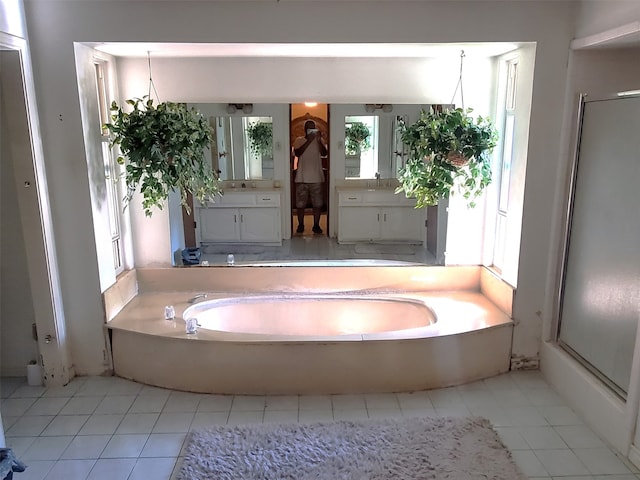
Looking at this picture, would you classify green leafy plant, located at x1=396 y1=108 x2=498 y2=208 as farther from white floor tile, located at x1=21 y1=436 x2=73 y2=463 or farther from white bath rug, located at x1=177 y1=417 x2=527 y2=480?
white floor tile, located at x1=21 y1=436 x2=73 y2=463

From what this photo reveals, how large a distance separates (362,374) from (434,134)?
4.81 feet

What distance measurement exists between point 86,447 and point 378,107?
8.55 ft

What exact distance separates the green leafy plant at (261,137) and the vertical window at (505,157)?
1545 millimetres

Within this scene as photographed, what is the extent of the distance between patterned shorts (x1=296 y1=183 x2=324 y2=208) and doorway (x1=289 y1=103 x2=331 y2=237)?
2 centimetres

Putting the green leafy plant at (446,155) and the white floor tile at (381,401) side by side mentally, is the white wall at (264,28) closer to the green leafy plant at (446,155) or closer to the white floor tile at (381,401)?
the green leafy plant at (446,155)

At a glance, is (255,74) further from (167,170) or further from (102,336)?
(102,336)

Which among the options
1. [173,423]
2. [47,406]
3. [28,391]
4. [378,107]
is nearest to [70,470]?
[173,423]

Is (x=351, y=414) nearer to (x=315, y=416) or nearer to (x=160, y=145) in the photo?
(x=315, y=416)

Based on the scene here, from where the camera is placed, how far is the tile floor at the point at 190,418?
87.6 inches

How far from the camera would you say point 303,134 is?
3377mm

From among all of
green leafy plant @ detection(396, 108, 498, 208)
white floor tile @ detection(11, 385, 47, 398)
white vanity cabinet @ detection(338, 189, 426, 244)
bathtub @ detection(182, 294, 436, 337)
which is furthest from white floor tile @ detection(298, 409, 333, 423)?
white floor tile @ detection(11, 385, 47, 398)

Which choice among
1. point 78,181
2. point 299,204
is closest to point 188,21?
point 78,181

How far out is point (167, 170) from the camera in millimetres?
2908

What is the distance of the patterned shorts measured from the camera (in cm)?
348
